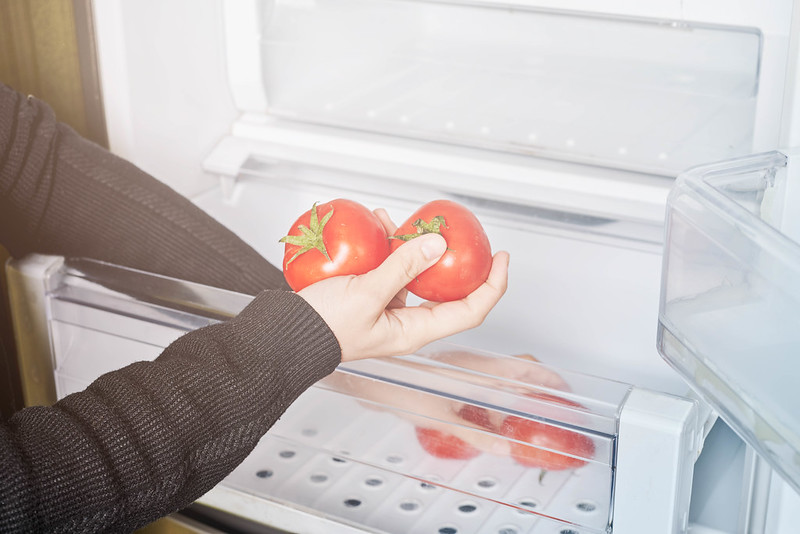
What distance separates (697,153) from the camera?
118 cm

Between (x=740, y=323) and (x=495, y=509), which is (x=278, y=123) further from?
(x=740, y=323)

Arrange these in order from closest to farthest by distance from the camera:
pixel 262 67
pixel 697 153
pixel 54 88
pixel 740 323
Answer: pixel 740 323
pixel 697 153
pixel 54 88
pixel 262 67

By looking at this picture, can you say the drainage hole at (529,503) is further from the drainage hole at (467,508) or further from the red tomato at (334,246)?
the red tomato at (334,246)

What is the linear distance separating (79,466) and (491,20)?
84 cm

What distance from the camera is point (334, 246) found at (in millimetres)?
908

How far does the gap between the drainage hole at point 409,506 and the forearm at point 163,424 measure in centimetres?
25

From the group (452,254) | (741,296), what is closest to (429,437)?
(452,254)

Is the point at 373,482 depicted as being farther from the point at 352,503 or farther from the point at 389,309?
the point at 389,309

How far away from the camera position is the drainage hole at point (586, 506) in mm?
869

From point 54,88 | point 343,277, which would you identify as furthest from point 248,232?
point 343,277

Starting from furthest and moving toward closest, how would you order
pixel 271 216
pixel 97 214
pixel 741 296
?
pixel 271 216
pixel 97 214
pixel 741 296

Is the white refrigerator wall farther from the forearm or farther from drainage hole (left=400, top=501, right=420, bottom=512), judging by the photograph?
the forearm

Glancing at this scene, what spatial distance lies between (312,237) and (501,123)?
52 cm

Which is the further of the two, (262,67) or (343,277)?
(262,67)
